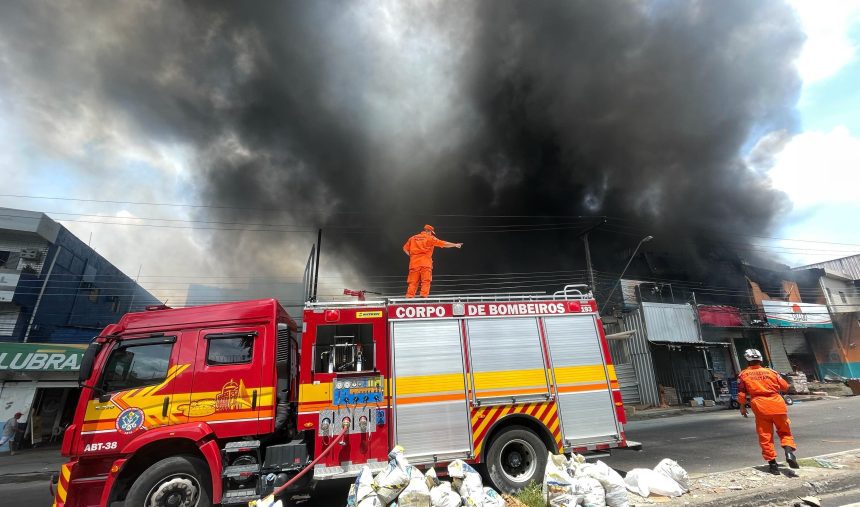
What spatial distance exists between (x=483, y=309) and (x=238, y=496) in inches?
171

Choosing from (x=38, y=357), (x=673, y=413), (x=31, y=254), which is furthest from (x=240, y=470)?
Answer: (x=31, y=254)

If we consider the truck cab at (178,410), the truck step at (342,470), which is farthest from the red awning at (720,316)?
the truck cab at (178,410)

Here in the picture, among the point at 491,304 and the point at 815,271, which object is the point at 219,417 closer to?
the point at 491,304

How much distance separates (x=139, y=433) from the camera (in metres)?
5.22

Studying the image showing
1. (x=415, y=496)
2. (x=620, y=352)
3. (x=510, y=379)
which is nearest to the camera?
(x=415, y=496)

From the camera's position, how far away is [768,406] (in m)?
5.70

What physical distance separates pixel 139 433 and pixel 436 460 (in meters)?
4.06

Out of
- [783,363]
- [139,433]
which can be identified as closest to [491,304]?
[139,433]

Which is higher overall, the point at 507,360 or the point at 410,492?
the point at 507,360

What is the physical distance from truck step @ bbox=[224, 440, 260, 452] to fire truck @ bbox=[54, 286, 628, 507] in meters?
0.02

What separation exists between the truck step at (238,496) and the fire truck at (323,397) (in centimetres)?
2

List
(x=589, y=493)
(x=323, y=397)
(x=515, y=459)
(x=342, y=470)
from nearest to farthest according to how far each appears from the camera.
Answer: (x=589, y=493) → (x=342, y=470) → (x=323, y=397) → (x=515, y=459)

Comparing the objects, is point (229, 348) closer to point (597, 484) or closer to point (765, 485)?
point (597, 484)

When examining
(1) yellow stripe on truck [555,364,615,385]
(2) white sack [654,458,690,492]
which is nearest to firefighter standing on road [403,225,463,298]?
(1) yellow stripe on truck [555,364,615,385]
